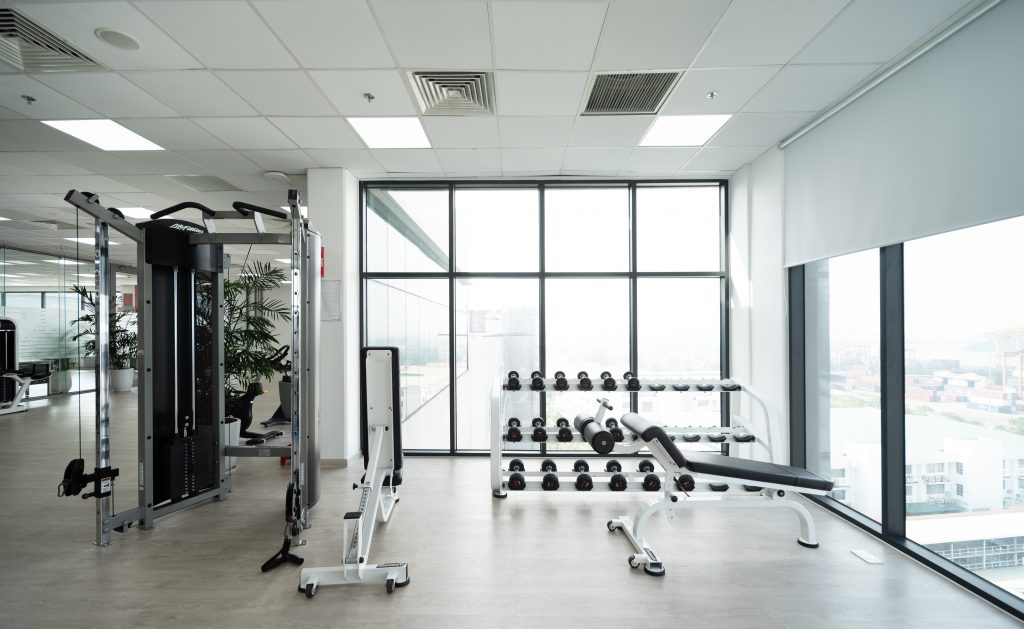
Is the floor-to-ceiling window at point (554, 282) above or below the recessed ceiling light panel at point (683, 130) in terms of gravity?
below

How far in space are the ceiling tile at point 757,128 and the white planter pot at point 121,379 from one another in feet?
37.8

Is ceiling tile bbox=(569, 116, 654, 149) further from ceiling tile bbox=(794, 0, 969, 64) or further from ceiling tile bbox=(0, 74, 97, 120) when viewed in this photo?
ceiling tile bbox=(0, 74, 97, 120)

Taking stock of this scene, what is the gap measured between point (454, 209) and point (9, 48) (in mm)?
3258

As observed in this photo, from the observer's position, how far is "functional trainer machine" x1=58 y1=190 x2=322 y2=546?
279 centimetres

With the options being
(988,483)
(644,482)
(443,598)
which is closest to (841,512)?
(988,483)

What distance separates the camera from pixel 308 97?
3.07m

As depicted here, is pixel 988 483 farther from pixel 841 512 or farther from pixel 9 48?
pixel 9 48

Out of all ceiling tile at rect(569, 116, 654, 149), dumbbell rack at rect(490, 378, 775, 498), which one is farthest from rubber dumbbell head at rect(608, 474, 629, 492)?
ceiling tile at rect(569, 116, 654, 149)

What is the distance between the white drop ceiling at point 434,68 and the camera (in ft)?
7.50

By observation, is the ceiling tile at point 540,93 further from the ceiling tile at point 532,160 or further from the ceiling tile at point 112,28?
the ceiling tile at point 112,28

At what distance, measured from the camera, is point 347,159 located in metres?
4.17

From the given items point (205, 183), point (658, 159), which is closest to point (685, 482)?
point (658, 159)

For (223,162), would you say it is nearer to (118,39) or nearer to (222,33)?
(118,39)

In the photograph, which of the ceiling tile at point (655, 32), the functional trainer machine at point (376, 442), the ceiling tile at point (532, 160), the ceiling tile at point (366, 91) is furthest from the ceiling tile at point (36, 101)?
the ceiling tile at point (655, 32)
